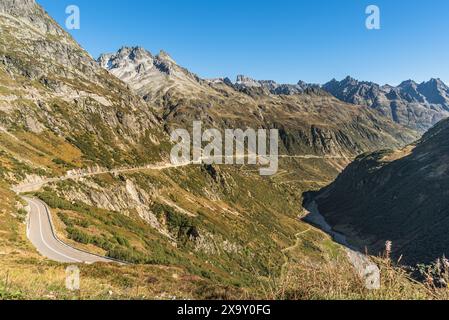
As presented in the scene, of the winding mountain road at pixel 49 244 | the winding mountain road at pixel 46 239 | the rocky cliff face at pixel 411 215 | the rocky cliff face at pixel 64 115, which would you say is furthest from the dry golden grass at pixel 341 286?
the rocky cliff face at pixel 64 115

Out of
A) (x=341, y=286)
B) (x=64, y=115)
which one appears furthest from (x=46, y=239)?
(x=64, y=115)

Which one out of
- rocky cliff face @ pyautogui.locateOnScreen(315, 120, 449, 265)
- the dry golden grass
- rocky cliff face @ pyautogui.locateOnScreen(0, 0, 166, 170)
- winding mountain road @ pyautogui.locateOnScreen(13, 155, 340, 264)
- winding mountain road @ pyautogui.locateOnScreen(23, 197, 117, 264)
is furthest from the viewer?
rocky cliff face @ pyautogui.locateOnScreen(0, 0, 166, 170)

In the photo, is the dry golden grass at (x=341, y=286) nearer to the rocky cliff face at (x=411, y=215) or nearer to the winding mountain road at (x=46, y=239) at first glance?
the winding mountain road at (x=46, y=239)

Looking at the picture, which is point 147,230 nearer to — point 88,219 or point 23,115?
point 88,219

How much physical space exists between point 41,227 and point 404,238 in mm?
126588

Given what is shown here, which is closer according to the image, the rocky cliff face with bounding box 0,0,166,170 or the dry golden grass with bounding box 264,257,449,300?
the dry golden grass with bounding box 264,257,449,300

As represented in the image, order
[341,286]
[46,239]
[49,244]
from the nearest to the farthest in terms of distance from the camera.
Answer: [341,286]
[49,244]
[46,239]

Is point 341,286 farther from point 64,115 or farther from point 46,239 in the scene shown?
point 64,115

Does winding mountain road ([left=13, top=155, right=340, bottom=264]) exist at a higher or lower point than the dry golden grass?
lower

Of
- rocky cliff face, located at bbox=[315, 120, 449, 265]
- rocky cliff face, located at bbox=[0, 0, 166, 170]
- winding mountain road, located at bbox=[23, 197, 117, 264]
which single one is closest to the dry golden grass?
winding mountain road, located at bbox=[23, 197, 117, 264]

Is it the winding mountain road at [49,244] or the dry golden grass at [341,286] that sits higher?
the dry golden grass at [341,286]

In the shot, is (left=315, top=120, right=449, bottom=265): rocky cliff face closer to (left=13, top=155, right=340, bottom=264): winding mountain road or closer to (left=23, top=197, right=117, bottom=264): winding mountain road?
(left=23, top=197, right=117, bottom=264): winding mountain road
